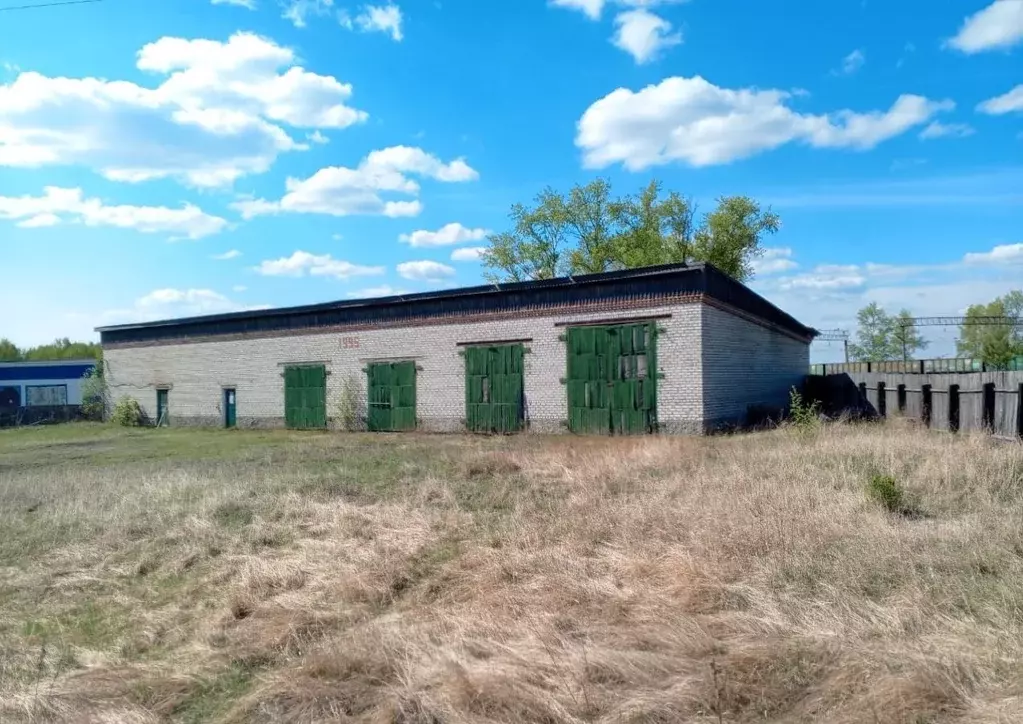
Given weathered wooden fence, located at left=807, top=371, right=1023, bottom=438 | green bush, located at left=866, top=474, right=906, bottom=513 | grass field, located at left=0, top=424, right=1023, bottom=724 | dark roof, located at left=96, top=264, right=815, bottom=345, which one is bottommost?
grass field, located at left=0, top=424, right=1023, bottom=724

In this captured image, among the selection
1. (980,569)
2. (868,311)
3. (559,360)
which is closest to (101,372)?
(559,360)

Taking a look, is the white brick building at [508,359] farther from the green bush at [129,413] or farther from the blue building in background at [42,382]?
the blue building in background at [42,382]

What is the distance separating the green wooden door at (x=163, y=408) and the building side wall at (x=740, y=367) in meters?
23.1

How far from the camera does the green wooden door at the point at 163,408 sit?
30.4m

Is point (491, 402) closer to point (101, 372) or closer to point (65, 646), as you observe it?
point (65, 646)

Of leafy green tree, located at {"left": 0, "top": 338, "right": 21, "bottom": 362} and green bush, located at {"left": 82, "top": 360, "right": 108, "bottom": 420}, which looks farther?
leafy green tree, located at {"left": 0, "top": 338, "right": 21, "bottom": 362}

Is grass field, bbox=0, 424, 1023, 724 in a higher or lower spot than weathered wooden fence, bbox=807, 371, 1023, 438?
lower

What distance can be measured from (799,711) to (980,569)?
7.99 ft

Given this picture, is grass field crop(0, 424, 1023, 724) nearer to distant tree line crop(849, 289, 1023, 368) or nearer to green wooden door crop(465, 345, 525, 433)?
green wooden door crop(465, 345, 525, 433)

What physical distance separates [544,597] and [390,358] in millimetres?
18866

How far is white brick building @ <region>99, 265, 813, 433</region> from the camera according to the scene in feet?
60.2

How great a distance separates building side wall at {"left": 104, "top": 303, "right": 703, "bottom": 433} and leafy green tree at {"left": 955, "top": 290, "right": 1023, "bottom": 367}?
165ft

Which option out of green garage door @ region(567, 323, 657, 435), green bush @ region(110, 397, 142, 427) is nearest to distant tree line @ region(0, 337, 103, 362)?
green bush @ region(110, 397, 142, 427)

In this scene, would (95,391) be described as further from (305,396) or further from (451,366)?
(451,366)
